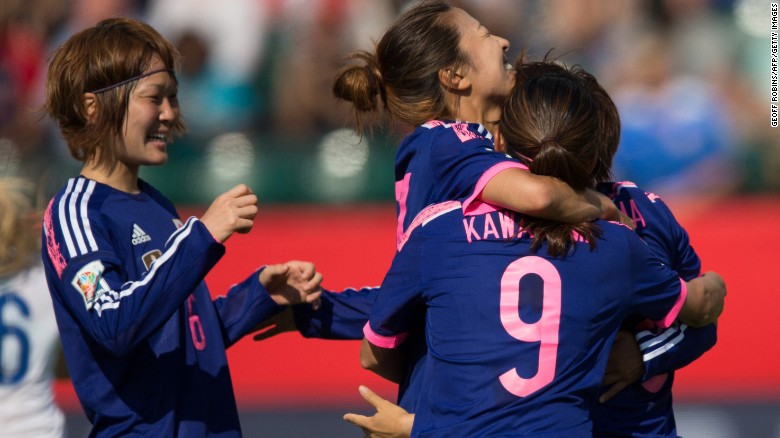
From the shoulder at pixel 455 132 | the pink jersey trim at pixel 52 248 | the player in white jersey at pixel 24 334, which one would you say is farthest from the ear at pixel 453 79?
the player in white jersey at pixel 24 334

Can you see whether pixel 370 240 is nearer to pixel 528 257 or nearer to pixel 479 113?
pixel 479 113

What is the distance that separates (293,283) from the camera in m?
2.89

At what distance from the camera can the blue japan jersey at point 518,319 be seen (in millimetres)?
2018

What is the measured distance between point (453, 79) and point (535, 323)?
2.36 ft

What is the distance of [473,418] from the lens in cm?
203

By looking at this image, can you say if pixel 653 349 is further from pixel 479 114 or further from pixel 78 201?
pixel 78 201

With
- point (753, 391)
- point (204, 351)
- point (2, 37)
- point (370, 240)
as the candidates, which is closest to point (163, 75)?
point (204, 351)

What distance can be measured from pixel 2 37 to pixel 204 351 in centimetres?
496

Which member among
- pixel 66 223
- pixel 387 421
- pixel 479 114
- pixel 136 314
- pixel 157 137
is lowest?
pixel 387 421

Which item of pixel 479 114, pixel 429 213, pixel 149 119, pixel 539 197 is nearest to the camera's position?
pixel 539 197

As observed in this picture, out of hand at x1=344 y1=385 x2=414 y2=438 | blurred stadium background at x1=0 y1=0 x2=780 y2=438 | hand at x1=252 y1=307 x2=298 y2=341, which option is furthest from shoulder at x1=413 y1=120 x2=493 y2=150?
blurred stadium background at x1=0 y1=0 x2=780 y2=438

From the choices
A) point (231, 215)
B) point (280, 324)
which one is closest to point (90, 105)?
point (231, 215)

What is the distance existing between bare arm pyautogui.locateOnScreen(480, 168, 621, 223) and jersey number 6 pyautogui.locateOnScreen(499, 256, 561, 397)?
3.8 inches

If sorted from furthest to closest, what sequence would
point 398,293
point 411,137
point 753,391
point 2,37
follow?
point 2,37
point 753,391
point 411,137
point 398,293
